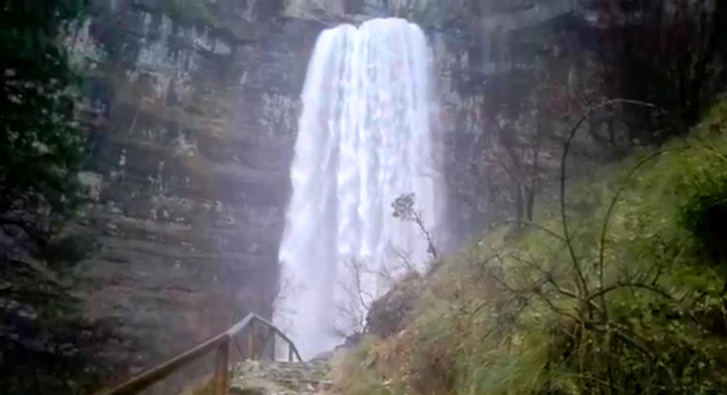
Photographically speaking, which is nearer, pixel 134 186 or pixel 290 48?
pixel 134 186

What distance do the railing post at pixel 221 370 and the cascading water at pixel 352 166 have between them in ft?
49.6

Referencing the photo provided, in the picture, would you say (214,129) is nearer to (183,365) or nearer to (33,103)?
(33,103)

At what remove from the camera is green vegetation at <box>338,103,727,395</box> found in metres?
2.49

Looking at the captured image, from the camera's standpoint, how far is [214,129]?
22.2 m

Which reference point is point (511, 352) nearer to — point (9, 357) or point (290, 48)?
point (9, 357)

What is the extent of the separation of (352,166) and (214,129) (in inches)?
188

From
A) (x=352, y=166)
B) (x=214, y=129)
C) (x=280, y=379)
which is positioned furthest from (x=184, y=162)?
(x=280, y=379)

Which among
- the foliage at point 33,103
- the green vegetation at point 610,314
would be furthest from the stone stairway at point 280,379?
the foliage at point 33,103

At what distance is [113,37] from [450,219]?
11979 mm

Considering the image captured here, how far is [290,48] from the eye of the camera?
23.2 metres

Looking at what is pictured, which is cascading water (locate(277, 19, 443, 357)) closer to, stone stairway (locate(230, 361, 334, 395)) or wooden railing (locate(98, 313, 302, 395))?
stone stairway (locate(230, 361, 334, 395))

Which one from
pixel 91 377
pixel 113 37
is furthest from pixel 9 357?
pixel 113 37

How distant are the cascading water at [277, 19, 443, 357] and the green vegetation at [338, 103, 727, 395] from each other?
15769mm

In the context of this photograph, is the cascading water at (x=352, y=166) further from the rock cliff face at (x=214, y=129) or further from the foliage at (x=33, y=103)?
the foliage at (x=33, y=103)
